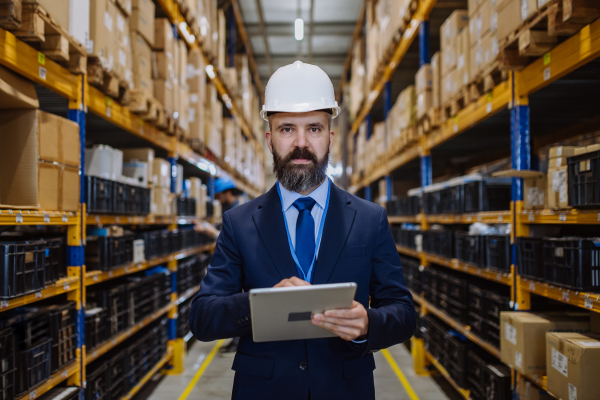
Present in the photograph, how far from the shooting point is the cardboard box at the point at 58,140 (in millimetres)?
2461

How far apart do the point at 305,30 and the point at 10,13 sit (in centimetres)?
973

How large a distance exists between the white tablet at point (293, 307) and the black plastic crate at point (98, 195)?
2090 mm

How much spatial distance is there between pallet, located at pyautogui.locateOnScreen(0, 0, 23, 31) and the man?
1.25 metres

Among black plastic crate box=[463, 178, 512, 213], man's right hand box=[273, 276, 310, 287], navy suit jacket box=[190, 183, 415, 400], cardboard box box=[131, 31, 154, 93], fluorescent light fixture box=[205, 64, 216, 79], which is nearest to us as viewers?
man's right hand box=[273, 276, 310, 287]

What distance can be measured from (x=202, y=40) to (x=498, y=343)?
5084mm

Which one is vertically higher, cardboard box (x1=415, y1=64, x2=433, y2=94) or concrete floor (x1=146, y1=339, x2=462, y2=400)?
cardboard box (x1=415, y1=64, x2=433, y2=94)

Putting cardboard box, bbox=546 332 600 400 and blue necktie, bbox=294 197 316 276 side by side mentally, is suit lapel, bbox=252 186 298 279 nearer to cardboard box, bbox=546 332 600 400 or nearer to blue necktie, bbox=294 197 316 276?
blue necktie, bbox=294 197 316 276

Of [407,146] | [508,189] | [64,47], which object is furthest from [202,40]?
[508,189]

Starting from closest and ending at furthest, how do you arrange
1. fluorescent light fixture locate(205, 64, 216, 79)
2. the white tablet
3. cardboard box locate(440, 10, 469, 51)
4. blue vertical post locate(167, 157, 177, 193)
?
1. the white tablet
2. cardboard box locate(440, 10, 469, 51)
3. blue vertical post locate(167, 157, 177, 193)
4. fluorescent light fixture locate(205, 64, 216, 79)

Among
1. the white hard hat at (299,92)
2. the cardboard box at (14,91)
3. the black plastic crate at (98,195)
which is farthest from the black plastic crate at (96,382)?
the white hard hat at (299,92)

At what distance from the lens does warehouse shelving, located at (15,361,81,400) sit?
2362 mm

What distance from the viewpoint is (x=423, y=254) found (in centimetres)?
538

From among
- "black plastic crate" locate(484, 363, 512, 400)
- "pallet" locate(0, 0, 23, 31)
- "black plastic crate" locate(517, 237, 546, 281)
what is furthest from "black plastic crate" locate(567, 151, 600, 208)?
"pallet" locate(0, 0, 23, 31)

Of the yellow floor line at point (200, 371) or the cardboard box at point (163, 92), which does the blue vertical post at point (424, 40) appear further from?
the yellow floor line at point (200, 371)
